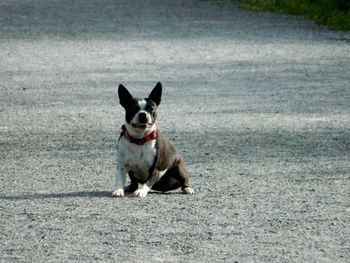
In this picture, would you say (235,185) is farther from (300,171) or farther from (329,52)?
(329,52)

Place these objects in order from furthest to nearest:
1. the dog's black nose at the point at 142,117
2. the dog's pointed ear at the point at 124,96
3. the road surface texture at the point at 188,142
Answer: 1. the dog's pointed ear at the point at 124,96
2. the dog's black nose at the point at 142,117
3. the road surface texture at the point at 188,142

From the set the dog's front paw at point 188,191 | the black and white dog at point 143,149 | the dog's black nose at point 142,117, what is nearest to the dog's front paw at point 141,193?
the black and white dog at point 143,149

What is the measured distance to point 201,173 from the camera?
20.4 feet

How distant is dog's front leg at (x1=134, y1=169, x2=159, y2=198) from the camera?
17.3 ft

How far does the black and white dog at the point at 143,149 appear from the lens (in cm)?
515

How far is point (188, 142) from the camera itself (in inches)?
290

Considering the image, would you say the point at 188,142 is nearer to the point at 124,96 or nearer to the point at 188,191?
the point at 188,191

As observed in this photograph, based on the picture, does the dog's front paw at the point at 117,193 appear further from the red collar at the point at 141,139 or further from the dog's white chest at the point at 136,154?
the red collar at the point at 141,139

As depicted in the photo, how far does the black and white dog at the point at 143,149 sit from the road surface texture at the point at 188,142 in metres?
0.18

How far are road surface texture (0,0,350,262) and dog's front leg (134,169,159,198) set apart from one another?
0.12 metres

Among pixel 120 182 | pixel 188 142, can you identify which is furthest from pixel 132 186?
pixel 188 142

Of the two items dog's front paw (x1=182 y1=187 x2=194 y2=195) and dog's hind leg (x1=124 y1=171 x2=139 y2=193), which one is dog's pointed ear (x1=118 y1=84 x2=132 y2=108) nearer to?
dog's hind leg (x1=124 y1=171 x2=139 y2=193)

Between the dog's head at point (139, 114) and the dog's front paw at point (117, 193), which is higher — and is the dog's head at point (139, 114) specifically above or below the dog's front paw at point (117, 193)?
above

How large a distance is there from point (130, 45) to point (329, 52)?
Answer: 3.52m
